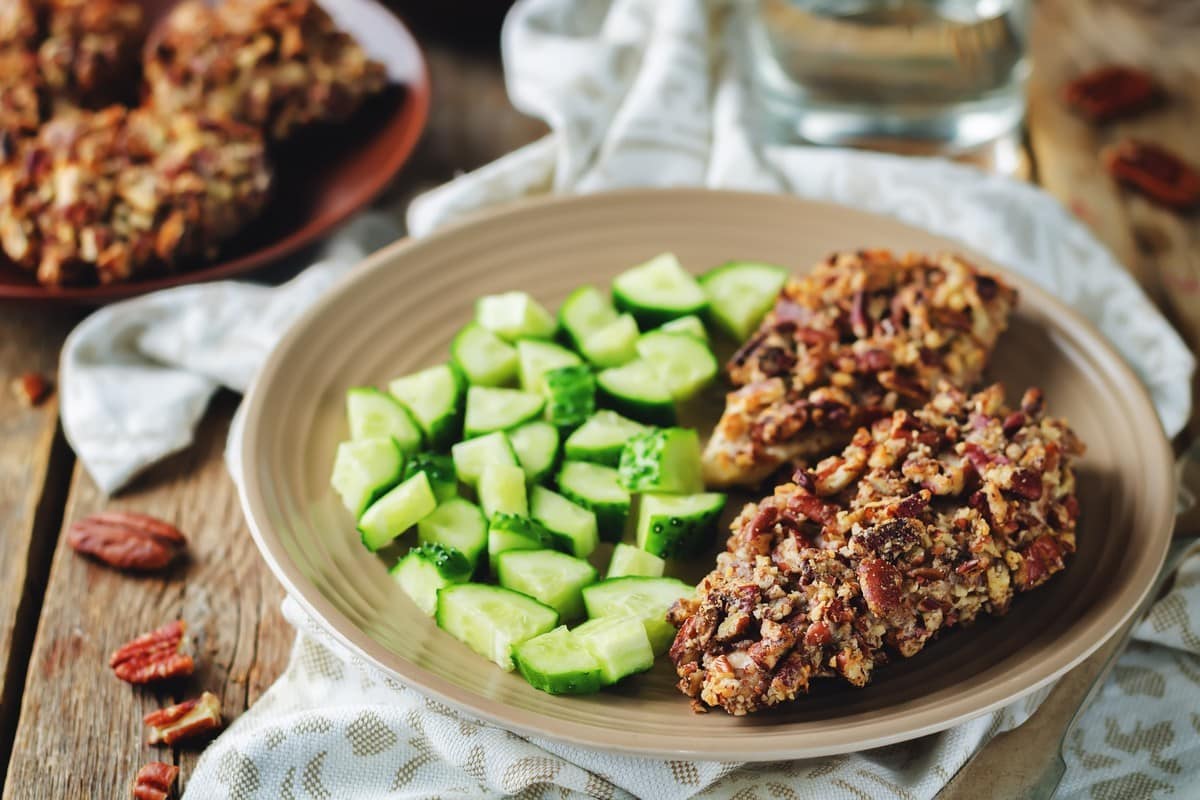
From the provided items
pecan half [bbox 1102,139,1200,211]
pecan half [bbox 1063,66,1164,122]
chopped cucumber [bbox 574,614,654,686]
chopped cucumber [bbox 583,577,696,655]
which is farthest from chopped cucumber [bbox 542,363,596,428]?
pecan half [bbox 1063,66,1164,122]

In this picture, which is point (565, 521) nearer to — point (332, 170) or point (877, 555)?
point (877, 555)

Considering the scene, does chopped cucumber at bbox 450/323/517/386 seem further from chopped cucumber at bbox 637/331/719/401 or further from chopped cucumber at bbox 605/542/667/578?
chopped cucumber at bbox 605/542/667/578

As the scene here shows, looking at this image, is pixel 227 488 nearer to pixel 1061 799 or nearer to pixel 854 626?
pixel 854 626

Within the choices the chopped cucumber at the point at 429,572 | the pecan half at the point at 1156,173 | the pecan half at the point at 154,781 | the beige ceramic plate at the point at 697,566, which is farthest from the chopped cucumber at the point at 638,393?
the pecan half at the point at 1156,173

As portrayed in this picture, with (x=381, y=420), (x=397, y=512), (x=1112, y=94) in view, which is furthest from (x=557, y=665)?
(x=1112, y=94)

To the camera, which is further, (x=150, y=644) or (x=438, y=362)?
(x=438, y=362)

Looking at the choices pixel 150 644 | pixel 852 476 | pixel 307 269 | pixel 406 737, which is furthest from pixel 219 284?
pixel 852 476
